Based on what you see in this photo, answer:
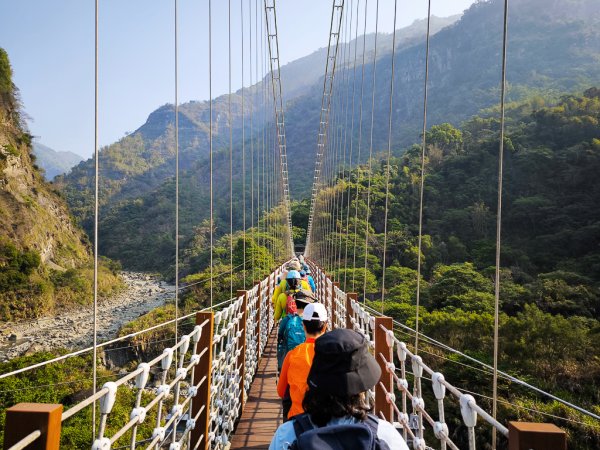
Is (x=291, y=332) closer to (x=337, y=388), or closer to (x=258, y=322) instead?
(x=337, y=388)

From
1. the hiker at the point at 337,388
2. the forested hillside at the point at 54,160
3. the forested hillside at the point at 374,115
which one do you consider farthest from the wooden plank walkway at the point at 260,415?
the forested hillside at the point at 54,160

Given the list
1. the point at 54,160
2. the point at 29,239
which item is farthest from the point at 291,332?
the point at 54,160

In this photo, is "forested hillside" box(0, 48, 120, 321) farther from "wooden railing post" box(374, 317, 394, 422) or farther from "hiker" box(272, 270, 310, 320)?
"wooden railing post" box(374, 317, 394, 422)

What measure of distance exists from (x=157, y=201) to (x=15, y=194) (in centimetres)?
2132

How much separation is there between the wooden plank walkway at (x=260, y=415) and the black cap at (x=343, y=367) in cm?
177

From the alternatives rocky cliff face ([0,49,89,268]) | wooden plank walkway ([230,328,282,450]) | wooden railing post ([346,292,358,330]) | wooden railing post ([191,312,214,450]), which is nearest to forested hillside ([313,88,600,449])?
wooden plank walkway ([230,328,282,450])

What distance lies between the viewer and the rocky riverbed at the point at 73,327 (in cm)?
1495

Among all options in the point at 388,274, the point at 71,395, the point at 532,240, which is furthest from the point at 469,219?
the point at 71,395

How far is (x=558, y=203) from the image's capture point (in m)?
17.0

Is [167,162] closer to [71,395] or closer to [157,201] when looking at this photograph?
[157,201]

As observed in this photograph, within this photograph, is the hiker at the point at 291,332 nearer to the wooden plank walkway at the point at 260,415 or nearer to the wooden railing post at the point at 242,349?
the wooden plank walkway at the point at 260,415

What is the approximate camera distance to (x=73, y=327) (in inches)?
675

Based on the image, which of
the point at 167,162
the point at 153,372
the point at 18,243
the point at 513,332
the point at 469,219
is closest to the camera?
the point at 513,332

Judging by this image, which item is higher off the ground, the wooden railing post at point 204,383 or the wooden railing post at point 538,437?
the wooden railing post at point 538,437
